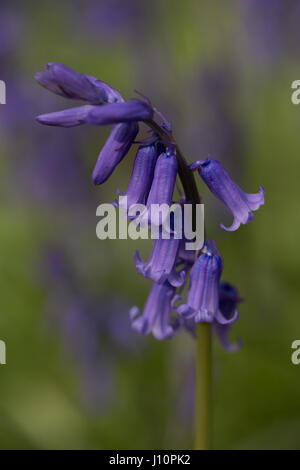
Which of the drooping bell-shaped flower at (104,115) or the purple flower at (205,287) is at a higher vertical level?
the drooping bell-shaped flower at (104,115)

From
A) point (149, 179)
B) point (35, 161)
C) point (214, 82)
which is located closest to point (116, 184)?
point (35, 161)

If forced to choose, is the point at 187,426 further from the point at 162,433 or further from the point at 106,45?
the point at 106,45

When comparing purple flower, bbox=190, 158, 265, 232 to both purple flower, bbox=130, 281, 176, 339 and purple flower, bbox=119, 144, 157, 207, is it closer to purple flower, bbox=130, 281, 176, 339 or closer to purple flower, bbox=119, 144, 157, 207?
purple flower, bbox=119, 144, 157, 207

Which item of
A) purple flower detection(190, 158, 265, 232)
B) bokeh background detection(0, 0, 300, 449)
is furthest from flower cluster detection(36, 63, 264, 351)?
bokeh background detection(0, 0, 300, 449)

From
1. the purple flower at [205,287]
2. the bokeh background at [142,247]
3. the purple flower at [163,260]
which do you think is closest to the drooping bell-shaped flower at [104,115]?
the purple flower at [163,260]

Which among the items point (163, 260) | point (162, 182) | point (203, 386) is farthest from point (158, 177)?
point (203, 386)

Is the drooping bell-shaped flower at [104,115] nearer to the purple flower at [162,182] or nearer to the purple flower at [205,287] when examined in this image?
the purple flower at [162,182]
